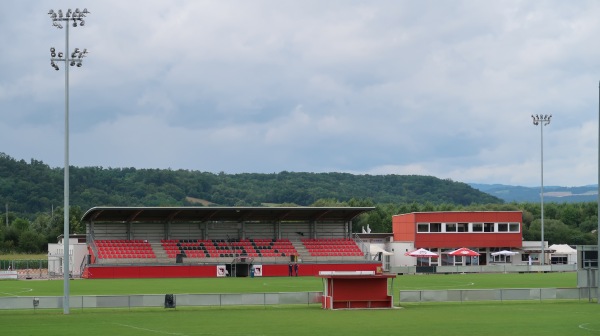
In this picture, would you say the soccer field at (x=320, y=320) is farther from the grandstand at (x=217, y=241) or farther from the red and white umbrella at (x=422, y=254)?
the red and white umbrella at (x=422, y=254)

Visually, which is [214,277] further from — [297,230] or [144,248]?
[297,230]

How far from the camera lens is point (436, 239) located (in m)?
110

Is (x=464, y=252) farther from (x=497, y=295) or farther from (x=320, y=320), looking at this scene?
(x=320, y=320)

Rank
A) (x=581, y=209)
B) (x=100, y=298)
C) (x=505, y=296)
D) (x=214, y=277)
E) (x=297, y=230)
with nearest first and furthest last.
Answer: (x=100, y=298) < (x=505, y=296) < (x=214, y=277) < (x=297, y=230) < (x=581, y=209)

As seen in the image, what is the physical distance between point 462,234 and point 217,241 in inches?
1154

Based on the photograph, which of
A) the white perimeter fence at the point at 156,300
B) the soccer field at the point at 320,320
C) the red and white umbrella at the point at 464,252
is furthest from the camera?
the red and white umbrella at the point at 464,252

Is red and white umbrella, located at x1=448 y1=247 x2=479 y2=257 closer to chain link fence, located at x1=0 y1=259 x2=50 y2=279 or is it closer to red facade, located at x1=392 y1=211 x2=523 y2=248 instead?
red facade, located at x1=392 y1=211 x2=523 y2=248

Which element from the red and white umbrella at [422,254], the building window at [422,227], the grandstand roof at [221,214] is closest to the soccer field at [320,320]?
the grandstand roof at [221,214]

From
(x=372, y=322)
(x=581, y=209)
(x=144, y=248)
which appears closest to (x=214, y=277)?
(x=144, y=248)

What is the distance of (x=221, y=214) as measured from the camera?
98938 millimetres

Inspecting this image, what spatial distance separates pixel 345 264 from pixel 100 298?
51089 mm

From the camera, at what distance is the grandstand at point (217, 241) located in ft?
297

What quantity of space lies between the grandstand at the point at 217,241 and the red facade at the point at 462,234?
917cm

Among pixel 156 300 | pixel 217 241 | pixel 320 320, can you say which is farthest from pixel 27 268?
pixel 320 320
